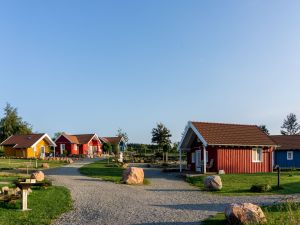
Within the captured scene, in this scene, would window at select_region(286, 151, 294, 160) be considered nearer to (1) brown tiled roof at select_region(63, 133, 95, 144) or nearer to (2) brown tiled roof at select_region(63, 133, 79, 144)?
(2) brown tiled roof at select_region(63, 133, 79, 144)

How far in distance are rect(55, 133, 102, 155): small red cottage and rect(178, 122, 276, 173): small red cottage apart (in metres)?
38.1

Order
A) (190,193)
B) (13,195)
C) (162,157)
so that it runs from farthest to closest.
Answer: (162,157), (190,193), (13,195)

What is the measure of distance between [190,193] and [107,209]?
22.7ft

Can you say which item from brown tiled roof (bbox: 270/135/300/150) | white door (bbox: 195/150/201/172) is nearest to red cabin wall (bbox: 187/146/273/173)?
white door (bbox: 195/150/201/172)

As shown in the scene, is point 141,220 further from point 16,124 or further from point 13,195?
point 16,124

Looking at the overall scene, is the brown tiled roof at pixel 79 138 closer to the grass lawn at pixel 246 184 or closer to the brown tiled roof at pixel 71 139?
the brown tiled roof at pixel 71 139

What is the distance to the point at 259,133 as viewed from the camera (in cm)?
3562

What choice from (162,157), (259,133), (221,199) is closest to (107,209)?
(221,199)

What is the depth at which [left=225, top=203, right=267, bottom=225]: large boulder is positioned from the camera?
34.8 feet

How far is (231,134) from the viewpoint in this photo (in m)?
33.8

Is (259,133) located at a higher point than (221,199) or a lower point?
higher

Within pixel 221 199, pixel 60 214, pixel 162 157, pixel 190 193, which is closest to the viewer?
pixel 60 214

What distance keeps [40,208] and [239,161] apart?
21404 millimetres

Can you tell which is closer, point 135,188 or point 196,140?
point 135,188
